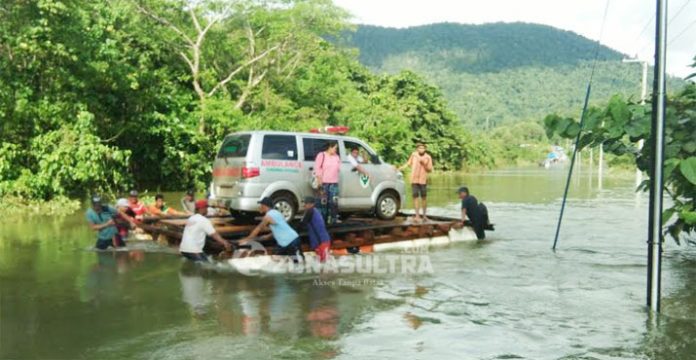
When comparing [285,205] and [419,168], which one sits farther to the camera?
[419,168]

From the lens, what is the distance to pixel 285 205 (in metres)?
12.4

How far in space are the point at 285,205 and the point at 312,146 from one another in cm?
136

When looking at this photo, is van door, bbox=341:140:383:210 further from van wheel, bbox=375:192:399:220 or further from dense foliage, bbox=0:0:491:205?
dense foliage, bbox=0:0:491:205

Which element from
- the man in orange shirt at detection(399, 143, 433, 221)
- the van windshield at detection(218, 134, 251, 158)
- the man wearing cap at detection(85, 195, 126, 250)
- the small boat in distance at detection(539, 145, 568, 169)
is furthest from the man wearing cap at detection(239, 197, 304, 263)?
the small boat in distance at detection(539, 145, 568, 169)

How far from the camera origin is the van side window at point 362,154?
13.7m

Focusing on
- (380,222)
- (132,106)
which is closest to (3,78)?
(132,106)

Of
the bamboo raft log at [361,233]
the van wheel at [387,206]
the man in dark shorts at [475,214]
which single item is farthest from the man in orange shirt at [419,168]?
the man in dark shorts at [475,214]

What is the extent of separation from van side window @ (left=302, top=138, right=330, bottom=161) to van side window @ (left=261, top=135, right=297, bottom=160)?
0.85 ft

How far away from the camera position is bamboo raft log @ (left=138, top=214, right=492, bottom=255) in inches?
466

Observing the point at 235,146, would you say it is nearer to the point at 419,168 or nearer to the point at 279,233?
the point at 279,233

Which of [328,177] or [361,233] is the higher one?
[328,177]

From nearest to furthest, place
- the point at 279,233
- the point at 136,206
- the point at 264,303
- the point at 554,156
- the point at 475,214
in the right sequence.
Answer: the point at 264,303
the point at 279,233
the point at 136,206
the point at 475,214
the point at 554,156

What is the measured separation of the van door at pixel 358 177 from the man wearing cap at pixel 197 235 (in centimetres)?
342

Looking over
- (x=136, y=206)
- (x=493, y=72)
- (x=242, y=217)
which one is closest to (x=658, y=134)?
(x=242, y=217)
